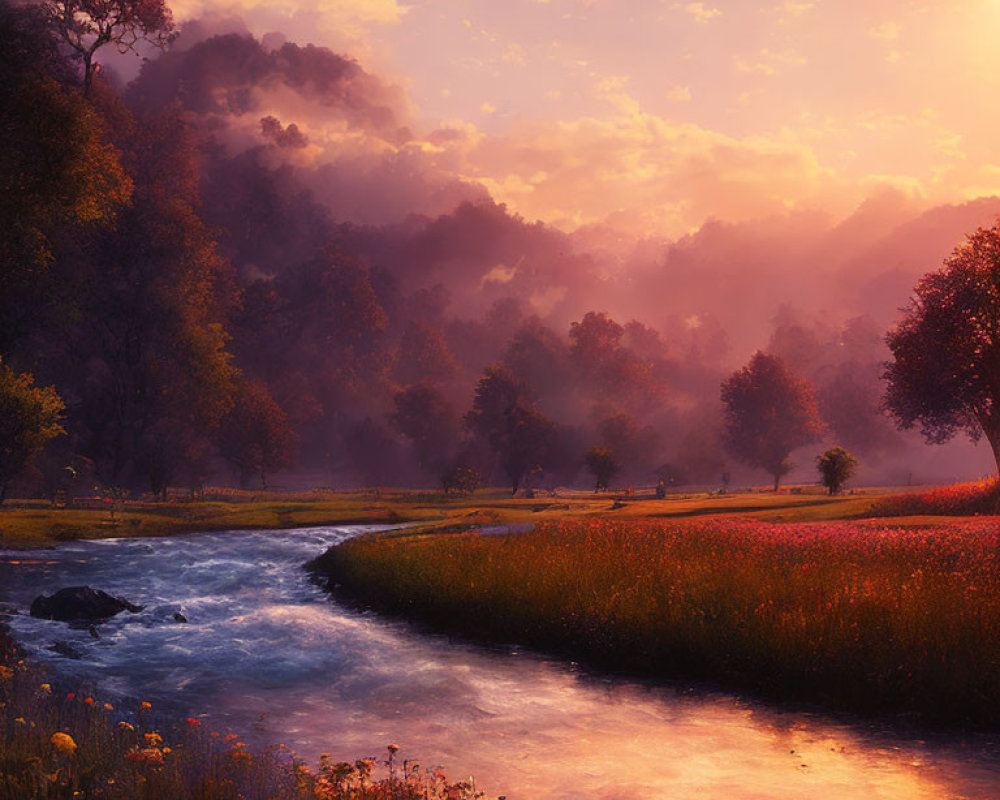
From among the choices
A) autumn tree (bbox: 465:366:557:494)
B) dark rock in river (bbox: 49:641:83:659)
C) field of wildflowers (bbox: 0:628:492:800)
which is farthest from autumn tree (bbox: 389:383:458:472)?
field of wildflowers (bbox: 0:628:492:800)

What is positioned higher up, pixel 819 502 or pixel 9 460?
pixel 9 460

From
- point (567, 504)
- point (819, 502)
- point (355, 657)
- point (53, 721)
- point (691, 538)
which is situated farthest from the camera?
point (567, 504)

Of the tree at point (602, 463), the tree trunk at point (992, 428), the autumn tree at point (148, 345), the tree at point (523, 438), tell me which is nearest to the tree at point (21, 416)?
the autumn tree at point (148, 345)

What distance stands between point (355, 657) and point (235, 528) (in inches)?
1281

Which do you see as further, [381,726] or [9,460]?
A: [9,460]

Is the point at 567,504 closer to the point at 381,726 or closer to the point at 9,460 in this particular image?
the point at 9,460

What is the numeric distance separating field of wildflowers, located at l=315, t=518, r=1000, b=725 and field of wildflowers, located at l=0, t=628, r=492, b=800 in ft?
22.9

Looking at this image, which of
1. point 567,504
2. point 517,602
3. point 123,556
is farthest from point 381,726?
point 567,504

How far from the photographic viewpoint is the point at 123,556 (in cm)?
3381

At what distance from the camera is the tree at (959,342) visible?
43.3 meters

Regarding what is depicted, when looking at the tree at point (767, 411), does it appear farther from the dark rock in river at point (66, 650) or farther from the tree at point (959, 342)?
the dark rock in river at point (66, 650)

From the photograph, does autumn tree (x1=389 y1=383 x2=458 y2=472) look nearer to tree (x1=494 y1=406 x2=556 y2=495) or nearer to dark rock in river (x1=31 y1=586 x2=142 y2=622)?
tree (x1=494 y1=406 x2=556 y2=495)

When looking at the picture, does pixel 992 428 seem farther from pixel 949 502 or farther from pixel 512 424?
pixel 512 424

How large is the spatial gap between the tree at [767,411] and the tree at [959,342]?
1768 inches
